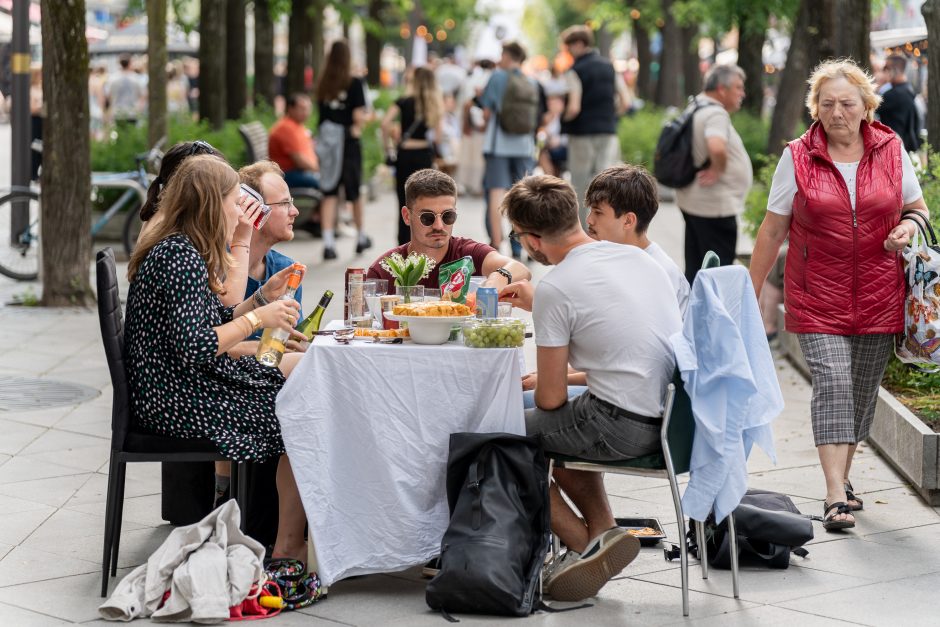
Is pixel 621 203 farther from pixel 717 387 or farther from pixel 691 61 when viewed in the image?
pixel 691 61

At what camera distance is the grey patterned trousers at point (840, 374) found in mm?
5781

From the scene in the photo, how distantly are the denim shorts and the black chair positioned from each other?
118 centimetres

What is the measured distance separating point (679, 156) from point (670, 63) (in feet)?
65.8

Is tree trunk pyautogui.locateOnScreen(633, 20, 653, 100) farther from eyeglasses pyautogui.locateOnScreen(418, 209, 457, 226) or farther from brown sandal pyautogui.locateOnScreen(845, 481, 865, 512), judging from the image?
eyeglasses pyautogui.locateOnScreen(418, 209, 457, 226)

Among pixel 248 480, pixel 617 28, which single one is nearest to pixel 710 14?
pixel 617 28

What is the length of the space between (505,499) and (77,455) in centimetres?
291

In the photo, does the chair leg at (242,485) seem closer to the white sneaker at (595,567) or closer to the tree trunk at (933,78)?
the white sneaker at (595,567)

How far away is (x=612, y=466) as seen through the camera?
4.74 m

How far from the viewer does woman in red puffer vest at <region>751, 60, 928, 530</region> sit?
571 cm

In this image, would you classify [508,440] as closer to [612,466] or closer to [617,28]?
[612,466]

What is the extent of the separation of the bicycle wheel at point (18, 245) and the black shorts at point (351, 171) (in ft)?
9.63

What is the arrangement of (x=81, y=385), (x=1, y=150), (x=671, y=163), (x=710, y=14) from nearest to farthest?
1. (x=81, y=385)
2. (x=671, y=163)
3. (x=710, y=14)
4. (x=1, y=150)

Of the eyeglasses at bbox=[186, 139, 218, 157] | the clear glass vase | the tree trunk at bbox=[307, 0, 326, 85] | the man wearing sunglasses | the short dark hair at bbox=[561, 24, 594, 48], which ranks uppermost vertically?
the tree trunk at bbox=[307, 0, 326, 85]

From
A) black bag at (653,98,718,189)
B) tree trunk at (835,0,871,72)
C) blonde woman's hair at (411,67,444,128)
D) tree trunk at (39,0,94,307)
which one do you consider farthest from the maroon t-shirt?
blonde woman's hair at (411,67,444,128)
